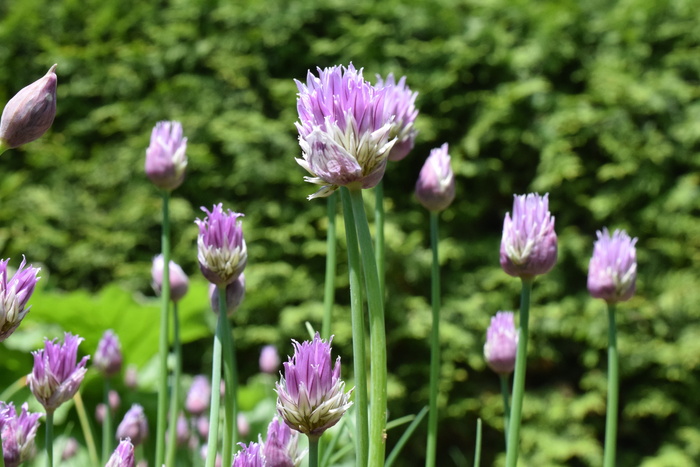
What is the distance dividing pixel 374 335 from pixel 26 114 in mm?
428

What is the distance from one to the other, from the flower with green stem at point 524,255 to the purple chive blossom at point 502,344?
0.88ft

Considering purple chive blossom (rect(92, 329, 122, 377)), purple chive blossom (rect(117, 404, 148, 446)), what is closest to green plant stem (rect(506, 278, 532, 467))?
purple chive blossom (rect(117, 404, 148, 446))

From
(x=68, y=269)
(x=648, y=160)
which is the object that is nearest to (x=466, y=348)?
(x=648, y=160)

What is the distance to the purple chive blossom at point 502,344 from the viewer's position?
3.68 feet

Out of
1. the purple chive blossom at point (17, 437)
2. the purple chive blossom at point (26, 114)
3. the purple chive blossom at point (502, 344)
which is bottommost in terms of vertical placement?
the purple chive blossom at point (17, 437)

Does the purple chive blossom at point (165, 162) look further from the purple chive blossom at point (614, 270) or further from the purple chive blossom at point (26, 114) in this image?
the purple chive blossom at point (614, 270)

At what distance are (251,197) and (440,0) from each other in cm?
139

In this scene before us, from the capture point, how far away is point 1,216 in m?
3.65

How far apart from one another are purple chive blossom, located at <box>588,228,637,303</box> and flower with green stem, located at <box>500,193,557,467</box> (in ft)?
0.68

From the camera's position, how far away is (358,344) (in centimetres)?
63

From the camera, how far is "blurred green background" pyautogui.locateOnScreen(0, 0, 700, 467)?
323 centimetres

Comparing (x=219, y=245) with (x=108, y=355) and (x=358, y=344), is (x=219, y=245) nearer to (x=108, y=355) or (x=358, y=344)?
(x=358, y=344)

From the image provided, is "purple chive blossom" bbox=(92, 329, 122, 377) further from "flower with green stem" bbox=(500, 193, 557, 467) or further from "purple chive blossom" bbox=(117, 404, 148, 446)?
"flower with green stem" bbox=(500, 193, 557, 467)

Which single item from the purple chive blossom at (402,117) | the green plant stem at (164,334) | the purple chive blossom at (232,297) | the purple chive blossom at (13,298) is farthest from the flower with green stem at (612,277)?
the purple chive blossom at (13,298)
